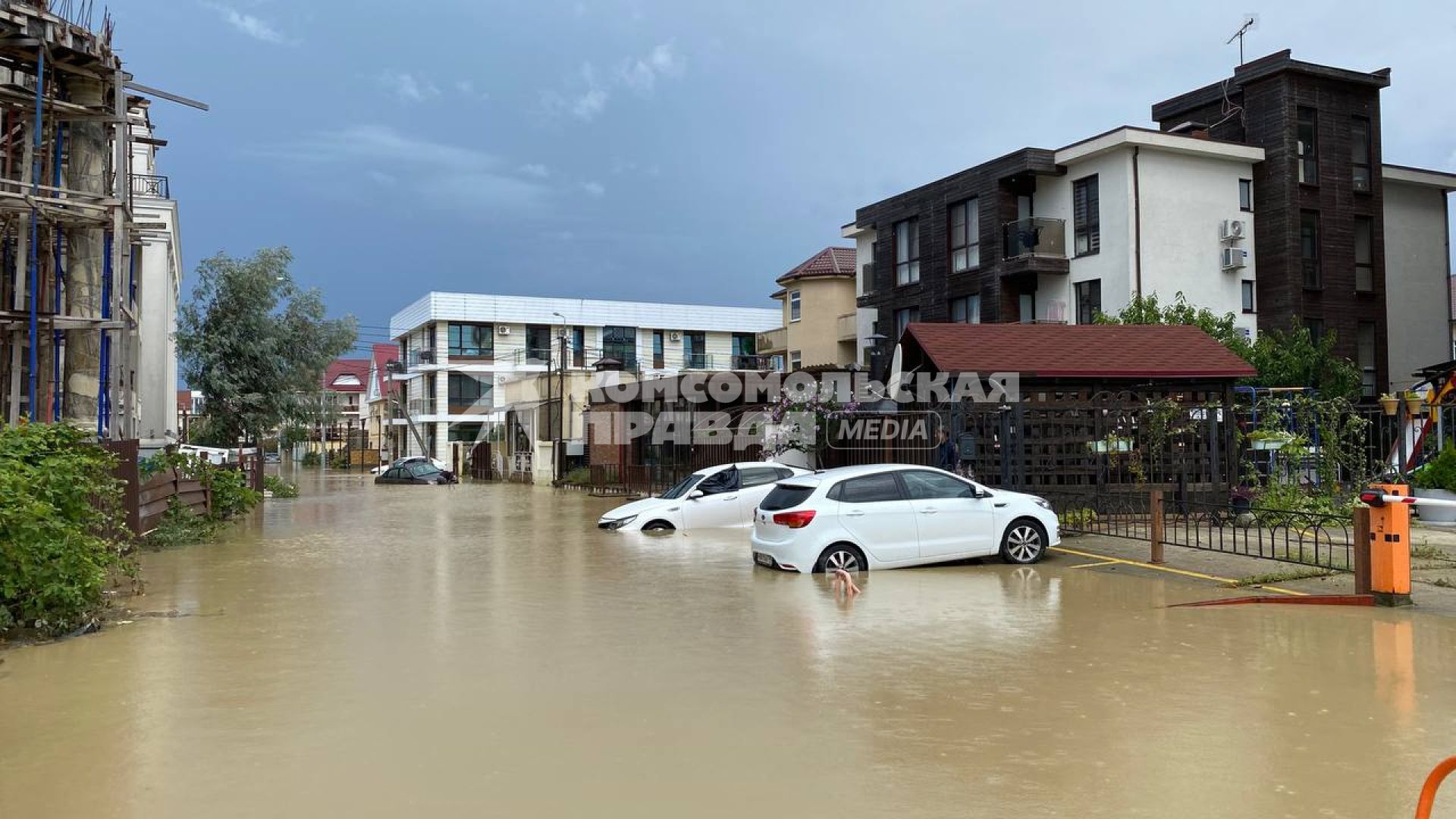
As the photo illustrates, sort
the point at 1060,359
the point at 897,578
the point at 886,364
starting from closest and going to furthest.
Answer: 1. the point at 897,578
2. the point at 1060,359
3. the point at 886,364

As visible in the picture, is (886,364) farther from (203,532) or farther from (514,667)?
(514,667)

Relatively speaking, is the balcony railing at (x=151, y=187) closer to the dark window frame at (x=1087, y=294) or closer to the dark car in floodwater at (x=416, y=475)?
the dark car in floodwater at (x=416, y=475)

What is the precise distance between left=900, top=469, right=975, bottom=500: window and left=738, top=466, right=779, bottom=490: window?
6.47 m

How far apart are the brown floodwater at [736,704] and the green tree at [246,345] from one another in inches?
1006

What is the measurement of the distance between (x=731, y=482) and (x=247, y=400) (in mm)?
22913

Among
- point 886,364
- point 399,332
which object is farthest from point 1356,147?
point 399,332

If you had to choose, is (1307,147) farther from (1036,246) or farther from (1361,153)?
(1036,246)

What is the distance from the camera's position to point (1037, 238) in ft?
112

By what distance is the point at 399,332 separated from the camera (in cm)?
7469

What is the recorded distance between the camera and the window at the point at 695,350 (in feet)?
244

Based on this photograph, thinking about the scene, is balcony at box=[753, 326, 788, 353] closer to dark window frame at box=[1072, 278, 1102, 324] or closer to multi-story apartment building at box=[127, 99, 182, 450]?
dark window frame at box=[1072, 278, 1102, 324]

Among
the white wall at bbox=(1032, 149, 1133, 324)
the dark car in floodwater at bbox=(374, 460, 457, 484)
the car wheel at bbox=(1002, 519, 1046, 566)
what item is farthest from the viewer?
the dark car in floodwater at bbox=(374, 460, 457, 484)

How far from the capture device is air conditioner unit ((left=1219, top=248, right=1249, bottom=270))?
33.1m

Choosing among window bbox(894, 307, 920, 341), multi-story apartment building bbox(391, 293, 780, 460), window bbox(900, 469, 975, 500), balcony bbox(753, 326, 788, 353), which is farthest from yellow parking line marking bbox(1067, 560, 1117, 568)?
multi-story apartment building bbox(391, 293, 780, 460)
